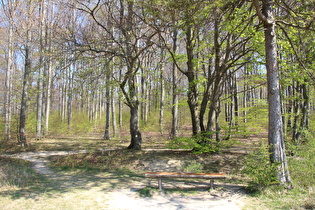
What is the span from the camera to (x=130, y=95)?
39.0 feet

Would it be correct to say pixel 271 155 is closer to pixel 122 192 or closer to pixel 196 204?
pixel 196 204

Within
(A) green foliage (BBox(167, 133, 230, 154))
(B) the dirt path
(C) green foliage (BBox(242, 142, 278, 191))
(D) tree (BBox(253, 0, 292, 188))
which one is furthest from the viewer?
(A) green foliage (BBox(167, 133, 230, 154))

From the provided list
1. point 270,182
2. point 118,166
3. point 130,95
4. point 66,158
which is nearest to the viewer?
point 270,182

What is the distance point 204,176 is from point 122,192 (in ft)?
7.32

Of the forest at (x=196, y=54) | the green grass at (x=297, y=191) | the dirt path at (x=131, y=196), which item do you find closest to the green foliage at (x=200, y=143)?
the forest at (x=196, y=54)

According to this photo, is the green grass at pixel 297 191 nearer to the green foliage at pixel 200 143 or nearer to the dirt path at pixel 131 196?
the dirt path at pixel 131 196

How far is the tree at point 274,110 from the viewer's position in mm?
5566

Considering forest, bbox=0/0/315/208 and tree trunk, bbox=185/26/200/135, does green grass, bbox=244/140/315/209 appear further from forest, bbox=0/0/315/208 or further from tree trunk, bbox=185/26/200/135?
tree trunk, bbox=185/26/200/135

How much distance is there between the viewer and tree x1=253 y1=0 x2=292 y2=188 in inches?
219

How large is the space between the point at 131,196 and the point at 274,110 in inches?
169

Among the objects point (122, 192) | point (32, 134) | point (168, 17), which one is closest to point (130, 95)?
point (168, 17)

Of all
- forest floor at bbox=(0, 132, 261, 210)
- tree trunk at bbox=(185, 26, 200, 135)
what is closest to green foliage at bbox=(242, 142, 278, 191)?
forest floor at bbox=(0, 132, 261, 210)

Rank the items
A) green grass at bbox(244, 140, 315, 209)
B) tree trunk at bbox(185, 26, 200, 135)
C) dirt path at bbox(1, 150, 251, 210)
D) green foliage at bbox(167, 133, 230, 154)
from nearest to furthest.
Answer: green grass at bbox(244, 140, 315, 209) → dirt path at bbox(1, 150, 251, 210) → green foliage at bbox(167, 133, 230, 154) → tree trunk at bbox(185, 26, 200, 135)

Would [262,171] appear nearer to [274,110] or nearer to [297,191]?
[297,191]
